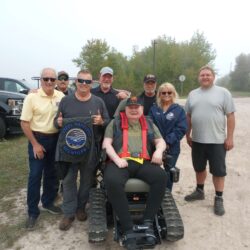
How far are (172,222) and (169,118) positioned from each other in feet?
4.49

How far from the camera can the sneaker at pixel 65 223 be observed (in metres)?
4.21

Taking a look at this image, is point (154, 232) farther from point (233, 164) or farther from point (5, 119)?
point (5, 119)

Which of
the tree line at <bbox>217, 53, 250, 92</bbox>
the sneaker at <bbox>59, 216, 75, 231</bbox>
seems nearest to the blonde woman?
the sneaker at <bbox>59, 216, 75, 231</bbox>

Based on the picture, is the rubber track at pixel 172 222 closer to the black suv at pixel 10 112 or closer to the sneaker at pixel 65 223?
the sneaker at pixel 65 223

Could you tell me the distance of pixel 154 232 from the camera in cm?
378

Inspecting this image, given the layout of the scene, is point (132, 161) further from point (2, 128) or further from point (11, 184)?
point (2, 128)

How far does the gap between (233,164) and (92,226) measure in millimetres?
4191

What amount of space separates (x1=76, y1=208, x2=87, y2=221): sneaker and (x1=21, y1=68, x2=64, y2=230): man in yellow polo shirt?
51 centimetres

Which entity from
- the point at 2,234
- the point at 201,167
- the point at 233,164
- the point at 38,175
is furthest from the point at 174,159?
the point at 233,164

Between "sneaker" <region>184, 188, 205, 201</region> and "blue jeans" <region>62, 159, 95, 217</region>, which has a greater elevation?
"blue jeans" <region>62, 159, 95, 217</region>

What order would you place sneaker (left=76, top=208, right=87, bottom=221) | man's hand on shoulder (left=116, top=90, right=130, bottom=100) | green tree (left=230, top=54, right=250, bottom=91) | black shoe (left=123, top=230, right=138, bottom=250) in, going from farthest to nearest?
green tree (left=230, top=54, right=250, bottom=91), man's hand on shoulder (left=116, top=90, right=130, bottom=100), sneaker (left=76, top=208, right=87, bottom=221), black shoe (left=123, top=230, right=138, bottom=250)

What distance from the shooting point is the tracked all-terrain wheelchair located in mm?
3650

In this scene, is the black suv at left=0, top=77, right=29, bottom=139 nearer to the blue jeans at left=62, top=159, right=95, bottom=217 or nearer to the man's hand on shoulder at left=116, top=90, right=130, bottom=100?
the man's hand on shoulder at left=116, top=90, right=130, bottom=100

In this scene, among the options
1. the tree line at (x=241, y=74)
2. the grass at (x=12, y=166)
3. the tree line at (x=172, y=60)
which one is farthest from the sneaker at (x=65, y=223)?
the tree line at (x=241, y=74)
